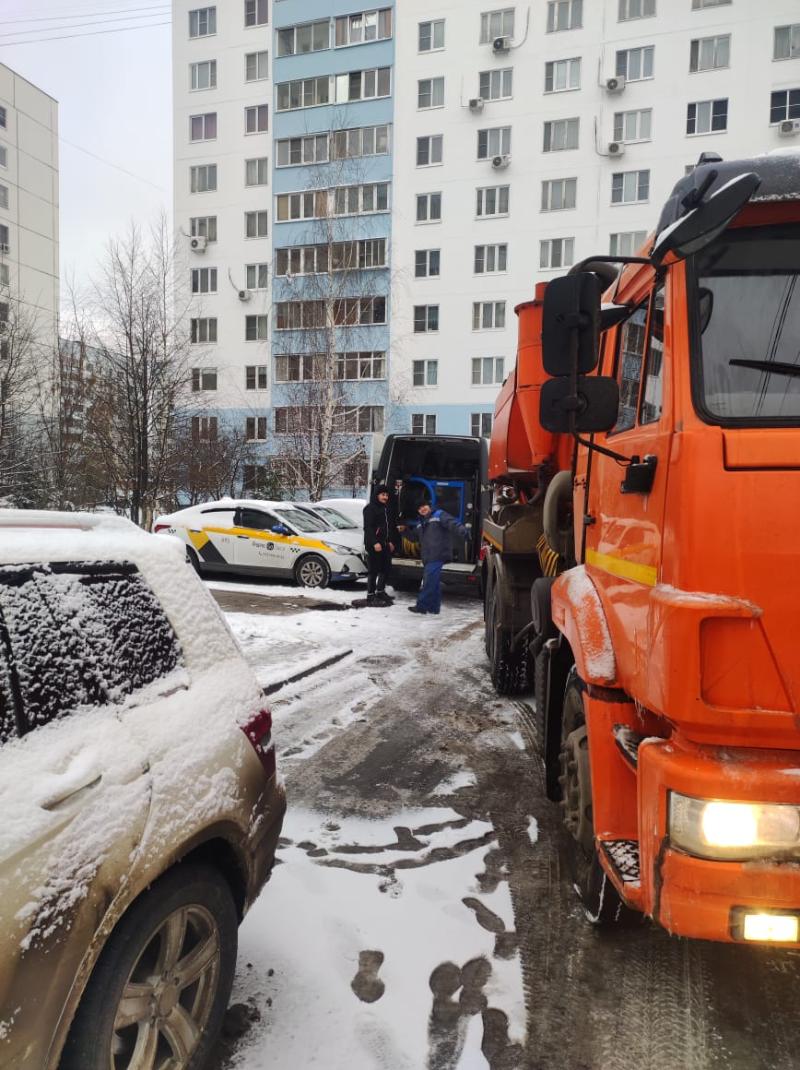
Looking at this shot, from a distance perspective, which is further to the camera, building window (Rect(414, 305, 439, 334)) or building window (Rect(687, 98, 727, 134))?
building window (Rect(414, 305, 439, 334))

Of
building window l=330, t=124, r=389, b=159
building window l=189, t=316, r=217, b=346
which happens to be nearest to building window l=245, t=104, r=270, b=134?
building window l=330, t=124, r=389, b=159

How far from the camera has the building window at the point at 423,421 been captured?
3628 centimetres

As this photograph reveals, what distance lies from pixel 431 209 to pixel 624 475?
3695 cm

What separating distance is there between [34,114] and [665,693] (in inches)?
2330

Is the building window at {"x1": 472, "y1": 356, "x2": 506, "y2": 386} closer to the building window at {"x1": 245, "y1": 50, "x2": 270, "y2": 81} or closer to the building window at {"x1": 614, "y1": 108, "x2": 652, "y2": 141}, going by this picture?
the building window at {"x1": 614, "y1": 108, "x2": 652, "y2": 141}

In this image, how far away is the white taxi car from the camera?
1360 centimetres

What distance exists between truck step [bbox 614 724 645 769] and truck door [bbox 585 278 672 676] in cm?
26

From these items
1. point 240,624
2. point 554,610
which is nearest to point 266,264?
point 240,624

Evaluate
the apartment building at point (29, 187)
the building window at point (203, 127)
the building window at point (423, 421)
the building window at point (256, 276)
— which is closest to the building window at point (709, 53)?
the building window at point (423, 421)

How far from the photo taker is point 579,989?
2.86m

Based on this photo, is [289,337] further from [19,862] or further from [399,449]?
[19,862]

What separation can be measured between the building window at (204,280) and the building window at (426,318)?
38.5 ft

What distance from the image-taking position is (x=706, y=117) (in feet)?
109

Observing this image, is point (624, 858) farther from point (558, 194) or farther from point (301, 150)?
point (301, 150)
